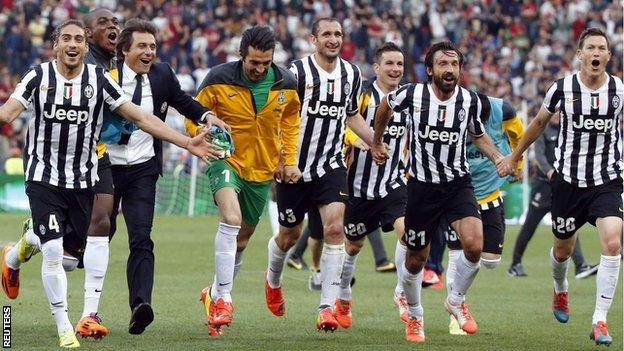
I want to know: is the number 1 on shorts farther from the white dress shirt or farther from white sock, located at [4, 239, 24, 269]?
white sock, located at [4, 239, 24, 269]

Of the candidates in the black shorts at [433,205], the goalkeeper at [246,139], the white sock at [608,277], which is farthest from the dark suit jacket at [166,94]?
the white sock at [608,277]

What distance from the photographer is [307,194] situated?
37.0 feet

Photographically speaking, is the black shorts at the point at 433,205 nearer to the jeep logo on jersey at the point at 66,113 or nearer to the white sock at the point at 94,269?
the white sock at the point at 94,269

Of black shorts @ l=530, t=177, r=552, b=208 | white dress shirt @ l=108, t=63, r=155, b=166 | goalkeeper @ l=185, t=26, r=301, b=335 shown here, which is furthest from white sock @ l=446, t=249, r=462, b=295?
black shorts @ l=530, t=177, r=552, b=208

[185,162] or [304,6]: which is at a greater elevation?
[304,6]

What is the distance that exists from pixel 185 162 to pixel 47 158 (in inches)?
709

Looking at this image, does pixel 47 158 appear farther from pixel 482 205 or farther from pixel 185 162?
pixel 185 162

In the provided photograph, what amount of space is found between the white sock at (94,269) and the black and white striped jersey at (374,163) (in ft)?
9.42

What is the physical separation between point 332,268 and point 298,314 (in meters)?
1.21

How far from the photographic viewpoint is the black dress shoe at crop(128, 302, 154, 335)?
31.3 feet

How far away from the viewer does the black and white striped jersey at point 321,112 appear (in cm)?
1121

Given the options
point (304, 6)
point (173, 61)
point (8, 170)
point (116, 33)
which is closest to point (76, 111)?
point (116, 33)

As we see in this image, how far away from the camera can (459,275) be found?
35.4ft

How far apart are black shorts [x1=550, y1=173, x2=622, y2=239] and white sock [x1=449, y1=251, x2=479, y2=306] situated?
2.65ft
